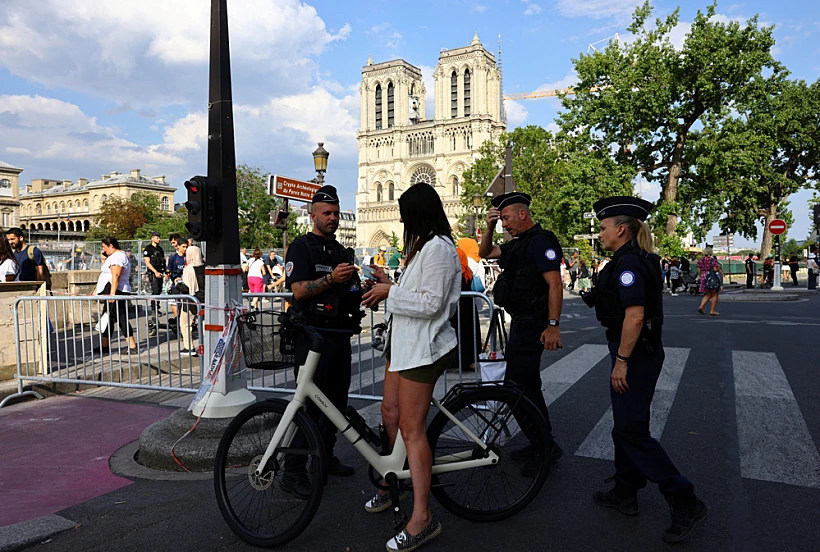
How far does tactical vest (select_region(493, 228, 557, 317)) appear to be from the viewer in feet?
14.3

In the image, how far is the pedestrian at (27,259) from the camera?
10.2 meters

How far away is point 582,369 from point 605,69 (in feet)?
101

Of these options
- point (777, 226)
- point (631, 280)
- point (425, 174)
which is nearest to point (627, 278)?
point (631, 280)

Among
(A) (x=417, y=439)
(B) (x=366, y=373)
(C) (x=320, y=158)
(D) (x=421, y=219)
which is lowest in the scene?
(B) (x=366, y=373)

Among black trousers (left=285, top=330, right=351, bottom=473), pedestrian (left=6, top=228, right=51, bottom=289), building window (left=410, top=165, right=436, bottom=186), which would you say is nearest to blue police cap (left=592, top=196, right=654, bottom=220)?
black trousers (left=285, top=330, right=351, bottom=473)

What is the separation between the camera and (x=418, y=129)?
106 metres

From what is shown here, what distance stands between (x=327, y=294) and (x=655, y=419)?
3.31 meters

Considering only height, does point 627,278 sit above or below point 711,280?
above

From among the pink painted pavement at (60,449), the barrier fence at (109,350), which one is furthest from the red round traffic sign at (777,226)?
the pink painted pavement at (60,449)

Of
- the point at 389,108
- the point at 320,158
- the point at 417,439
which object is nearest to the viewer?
the point at 417,439

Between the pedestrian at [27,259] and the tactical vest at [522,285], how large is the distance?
840cm

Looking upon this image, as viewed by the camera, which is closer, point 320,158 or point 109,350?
point 109,350

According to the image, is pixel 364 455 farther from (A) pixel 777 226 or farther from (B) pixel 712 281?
(A) pixel 777 226

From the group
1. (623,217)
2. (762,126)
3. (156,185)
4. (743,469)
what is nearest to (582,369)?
(743,469)
